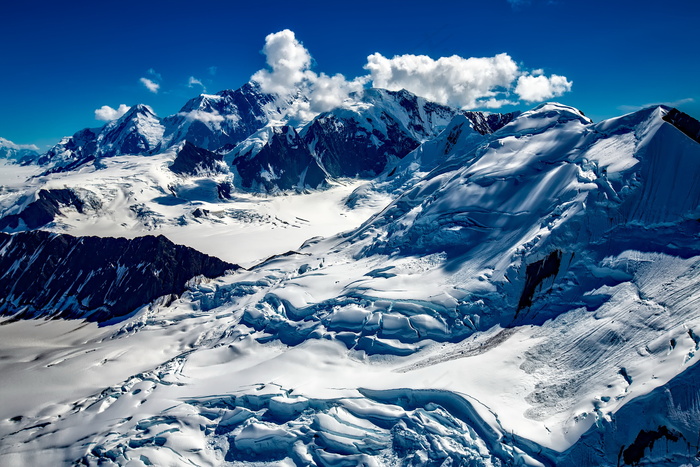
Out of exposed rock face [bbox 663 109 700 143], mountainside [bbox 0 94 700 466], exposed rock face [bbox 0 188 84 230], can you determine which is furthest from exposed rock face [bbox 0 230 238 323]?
exposed rock face [bbox 663 109 700 143]

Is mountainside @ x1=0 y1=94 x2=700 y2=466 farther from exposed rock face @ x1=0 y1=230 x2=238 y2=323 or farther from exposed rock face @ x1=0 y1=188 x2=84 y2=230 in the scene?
exposed rock face @ x1=0 y1=188 x2=84 y2=230

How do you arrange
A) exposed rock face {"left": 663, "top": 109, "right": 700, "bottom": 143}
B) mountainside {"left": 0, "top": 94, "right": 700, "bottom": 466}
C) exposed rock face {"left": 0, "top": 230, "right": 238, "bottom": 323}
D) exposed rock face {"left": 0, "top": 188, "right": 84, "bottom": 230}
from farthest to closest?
1. exposed rock face {"left": 0, "top": 188, "right": 84, "bottom": 230}
2. exposed rock face {"left": 0, "top": 230, "right": 238, "bottom": 323}
3. exposed rock face {"left": 663, "top": 109, "right": 700, "bottom": 143}
4. mountainside {"left": 0, "top": 94, "right": 700, "bottom": 466}

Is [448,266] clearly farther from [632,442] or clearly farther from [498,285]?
[632,442]

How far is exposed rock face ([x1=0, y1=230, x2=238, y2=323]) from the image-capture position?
10081 centimetres

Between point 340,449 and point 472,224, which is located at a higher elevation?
point 472,224

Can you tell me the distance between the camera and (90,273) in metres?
113

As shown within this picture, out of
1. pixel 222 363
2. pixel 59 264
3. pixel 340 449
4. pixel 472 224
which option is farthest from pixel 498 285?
pixel 59 264

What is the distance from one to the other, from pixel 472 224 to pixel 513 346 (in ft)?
73.5

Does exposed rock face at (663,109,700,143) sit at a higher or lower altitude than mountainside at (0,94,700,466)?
higher

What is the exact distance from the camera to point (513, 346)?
37.2m

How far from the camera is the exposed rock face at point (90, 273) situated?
10081 centimetres

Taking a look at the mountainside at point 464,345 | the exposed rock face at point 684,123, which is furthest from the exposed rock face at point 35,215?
the exposed rock face at point 684,123

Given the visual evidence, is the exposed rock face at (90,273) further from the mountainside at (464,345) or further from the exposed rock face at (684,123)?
the exposed rock face at (684,123)

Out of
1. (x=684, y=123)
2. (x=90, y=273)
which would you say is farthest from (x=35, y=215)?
(x=684, y=123)
